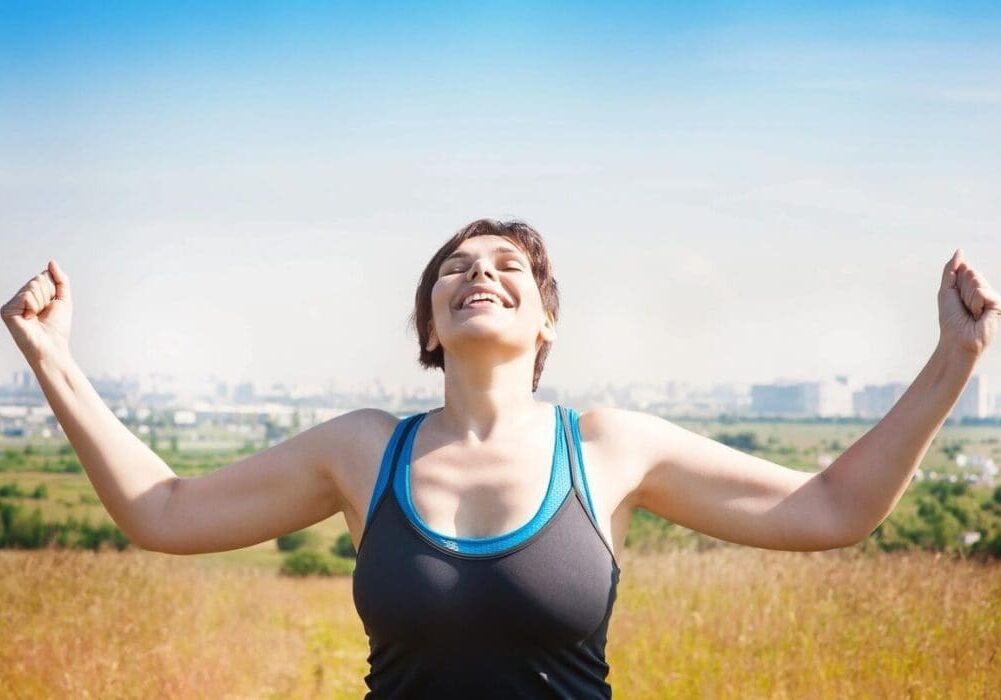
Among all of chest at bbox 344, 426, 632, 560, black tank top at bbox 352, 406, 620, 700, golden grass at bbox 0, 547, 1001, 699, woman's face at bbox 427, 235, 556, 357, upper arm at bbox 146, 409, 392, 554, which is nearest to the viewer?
black tank top at bbox 352, 406, 620, 700

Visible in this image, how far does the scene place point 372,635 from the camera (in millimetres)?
2275

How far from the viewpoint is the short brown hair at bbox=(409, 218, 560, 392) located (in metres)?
2.62

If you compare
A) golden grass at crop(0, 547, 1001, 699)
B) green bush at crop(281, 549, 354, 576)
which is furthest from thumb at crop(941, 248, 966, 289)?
green bush at crop(281, 549, 354, 576)

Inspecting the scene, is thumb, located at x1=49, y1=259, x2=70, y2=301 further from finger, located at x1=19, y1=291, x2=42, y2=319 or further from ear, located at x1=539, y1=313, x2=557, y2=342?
ear, located at x1=539, y1=313, x2=557, y2=342

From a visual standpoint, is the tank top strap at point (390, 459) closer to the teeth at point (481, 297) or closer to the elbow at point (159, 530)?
the teeth at point (481, 297)

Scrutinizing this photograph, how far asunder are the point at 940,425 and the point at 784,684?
265 centimetres

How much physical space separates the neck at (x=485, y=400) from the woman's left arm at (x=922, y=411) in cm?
74

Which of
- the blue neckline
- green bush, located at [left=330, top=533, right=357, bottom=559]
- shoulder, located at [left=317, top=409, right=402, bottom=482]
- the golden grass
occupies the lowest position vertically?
green bush, located at [left=330, top=533, right=357, bottom=559]

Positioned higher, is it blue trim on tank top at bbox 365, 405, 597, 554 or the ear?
the ear

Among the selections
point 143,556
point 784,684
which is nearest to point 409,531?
point 784,684

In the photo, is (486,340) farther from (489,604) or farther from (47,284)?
(47,284)

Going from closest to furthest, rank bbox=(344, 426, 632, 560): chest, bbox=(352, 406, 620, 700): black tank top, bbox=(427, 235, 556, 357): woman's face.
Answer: bbox=(352, 406, 620, 700): black tank top → bbox=(344, 426, 632, 560): chest → bbox=(427, 235, 556, 357): woman's face

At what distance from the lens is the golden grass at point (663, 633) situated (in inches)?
182

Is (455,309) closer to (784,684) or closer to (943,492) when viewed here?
(784,684)
